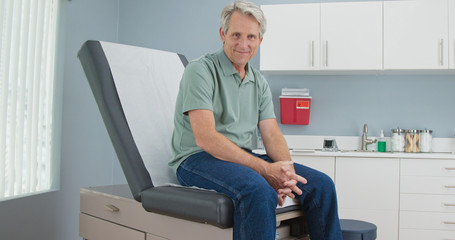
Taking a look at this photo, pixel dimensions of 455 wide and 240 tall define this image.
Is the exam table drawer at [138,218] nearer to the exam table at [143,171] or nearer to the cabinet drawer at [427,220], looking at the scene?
the exam table at [143,171]

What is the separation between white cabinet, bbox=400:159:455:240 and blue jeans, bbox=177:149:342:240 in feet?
4.68

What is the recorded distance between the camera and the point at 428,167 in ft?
8.75

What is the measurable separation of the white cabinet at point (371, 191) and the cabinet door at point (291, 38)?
29.4 inches

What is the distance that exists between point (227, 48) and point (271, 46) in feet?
4.95

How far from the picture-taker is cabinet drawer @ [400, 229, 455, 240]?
2.63 m

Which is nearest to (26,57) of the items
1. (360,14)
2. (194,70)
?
(194,70)

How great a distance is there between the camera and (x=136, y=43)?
370 cm

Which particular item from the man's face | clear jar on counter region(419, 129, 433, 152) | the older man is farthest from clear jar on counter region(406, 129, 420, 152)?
the man's face

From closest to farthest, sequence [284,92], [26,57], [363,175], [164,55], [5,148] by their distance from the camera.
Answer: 1. [164,55]
2. [5,148]
3. [26,57]
4. [363,175]
5. [284,92]

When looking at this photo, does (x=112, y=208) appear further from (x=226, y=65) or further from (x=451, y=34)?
(x=451, y=34)

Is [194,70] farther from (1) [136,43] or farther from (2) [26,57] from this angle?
(1) [136,43]

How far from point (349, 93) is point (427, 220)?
1.06 metres

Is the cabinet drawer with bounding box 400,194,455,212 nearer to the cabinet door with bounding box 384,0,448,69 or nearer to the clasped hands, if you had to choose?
the cabinet door with bounding box 384,0,448,69

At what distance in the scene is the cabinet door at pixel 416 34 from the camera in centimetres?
284
